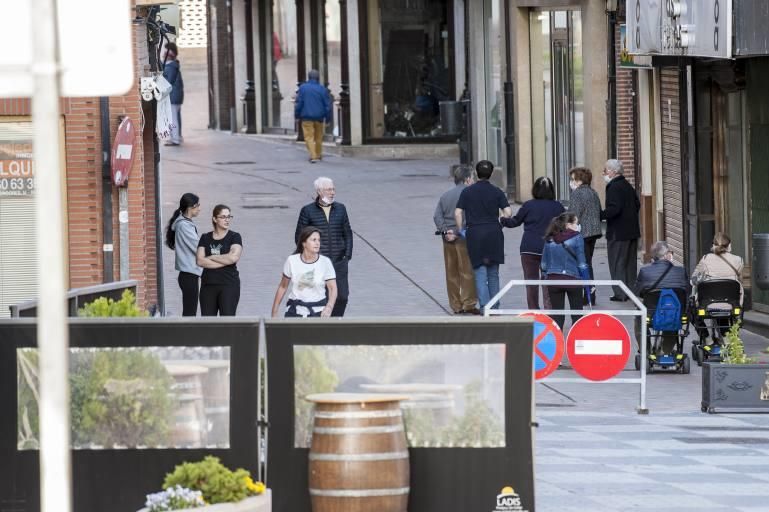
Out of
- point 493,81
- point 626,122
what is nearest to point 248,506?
point 626,122

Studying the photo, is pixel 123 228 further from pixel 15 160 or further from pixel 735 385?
pixel 735 385

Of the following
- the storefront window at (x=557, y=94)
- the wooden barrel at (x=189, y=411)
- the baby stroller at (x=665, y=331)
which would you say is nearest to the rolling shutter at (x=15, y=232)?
the baby stroller at (x=665, y=331)

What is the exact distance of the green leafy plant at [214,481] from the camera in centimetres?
808

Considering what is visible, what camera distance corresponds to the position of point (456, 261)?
1886 centimetres

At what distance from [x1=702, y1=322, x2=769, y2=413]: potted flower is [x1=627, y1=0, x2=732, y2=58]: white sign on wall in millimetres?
3376

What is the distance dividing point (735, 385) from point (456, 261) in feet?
17.5

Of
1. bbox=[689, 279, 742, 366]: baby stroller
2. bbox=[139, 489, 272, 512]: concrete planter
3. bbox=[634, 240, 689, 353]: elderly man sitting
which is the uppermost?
bbox=[634, 240, 689, 353]: elderly man sitting

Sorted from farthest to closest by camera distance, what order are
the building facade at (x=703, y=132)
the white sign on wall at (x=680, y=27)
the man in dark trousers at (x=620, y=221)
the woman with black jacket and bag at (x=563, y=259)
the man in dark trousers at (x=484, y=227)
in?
the man in dark trousers at (x=620, y=221) < the man in dark trousers at (x=484, y=227) < the building facade at (x=703, y=132) < the woman with black jacket and bag at (x=563, y=259) < the white sign on wall at (x=680, y=27)

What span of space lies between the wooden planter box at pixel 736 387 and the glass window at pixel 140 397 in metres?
6.36

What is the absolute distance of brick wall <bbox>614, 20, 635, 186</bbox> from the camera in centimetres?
2420

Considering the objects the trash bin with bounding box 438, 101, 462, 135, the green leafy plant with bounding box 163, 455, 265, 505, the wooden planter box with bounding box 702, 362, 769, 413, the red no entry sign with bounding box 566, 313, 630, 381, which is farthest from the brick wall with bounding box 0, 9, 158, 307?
the trash bin with bounding box 438, 101, 462, 135

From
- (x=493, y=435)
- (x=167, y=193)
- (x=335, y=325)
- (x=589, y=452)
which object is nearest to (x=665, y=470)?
(x=589, y=452)

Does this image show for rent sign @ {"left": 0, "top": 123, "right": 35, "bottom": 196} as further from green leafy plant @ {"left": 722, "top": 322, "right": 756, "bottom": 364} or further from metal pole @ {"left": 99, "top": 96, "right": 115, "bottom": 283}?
green leafy plant @ {"left": 722, "top": 322, "right": 756, "bottom": 364}

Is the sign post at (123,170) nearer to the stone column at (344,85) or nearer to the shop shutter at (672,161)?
the shop shutter at (672,161)
